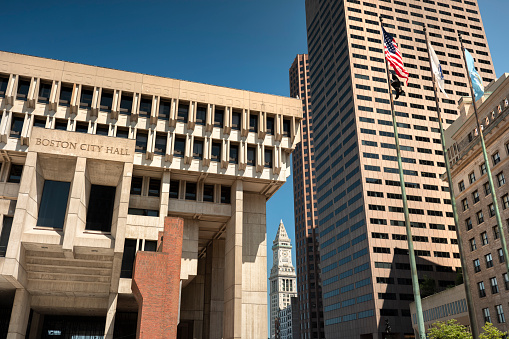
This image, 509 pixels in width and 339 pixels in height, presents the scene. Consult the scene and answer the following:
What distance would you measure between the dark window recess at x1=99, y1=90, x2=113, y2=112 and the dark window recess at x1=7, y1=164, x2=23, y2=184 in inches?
392

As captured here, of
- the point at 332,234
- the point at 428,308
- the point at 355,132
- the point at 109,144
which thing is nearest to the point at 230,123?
the point at 109,144

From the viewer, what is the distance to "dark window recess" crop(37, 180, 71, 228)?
39.8 meters

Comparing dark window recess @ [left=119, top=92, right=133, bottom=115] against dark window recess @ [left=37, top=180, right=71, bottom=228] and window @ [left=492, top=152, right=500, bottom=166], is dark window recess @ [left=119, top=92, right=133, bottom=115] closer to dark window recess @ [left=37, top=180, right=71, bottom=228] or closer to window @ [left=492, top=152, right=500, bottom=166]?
dark window recess @ [left=37, top=180, right=71, bottom=228]

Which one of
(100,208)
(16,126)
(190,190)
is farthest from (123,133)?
(16,126)

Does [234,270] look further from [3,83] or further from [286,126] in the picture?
[3,83]

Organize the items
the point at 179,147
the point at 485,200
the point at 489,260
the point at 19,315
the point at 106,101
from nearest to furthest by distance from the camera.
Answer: the point at 19,315
the point at 106,101
the point at 179,147
the point at 489,260
the point at 485,200

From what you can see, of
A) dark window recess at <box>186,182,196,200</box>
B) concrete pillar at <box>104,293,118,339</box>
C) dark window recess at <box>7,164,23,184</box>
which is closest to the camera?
concrete pillar at <box>104,293,118,339</box>

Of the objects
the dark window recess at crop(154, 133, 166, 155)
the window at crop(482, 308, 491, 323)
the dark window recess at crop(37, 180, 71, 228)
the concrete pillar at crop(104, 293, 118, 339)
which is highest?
the dark window recess at crop(154, 133, 166, 155)

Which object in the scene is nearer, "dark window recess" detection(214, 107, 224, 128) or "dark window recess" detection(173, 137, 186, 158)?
"dark window recess" detection(173, 137, 186, 158)

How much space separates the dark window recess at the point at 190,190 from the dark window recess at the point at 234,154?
16.8 feet

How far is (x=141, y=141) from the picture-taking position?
45188 millimetres

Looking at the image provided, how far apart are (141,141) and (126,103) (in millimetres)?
4660

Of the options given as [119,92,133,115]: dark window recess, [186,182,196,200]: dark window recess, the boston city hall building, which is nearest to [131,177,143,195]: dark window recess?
the boston city hall building

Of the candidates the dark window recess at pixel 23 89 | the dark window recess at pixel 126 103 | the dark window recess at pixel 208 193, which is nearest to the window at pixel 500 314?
the dark window recess at pixel 208 193
